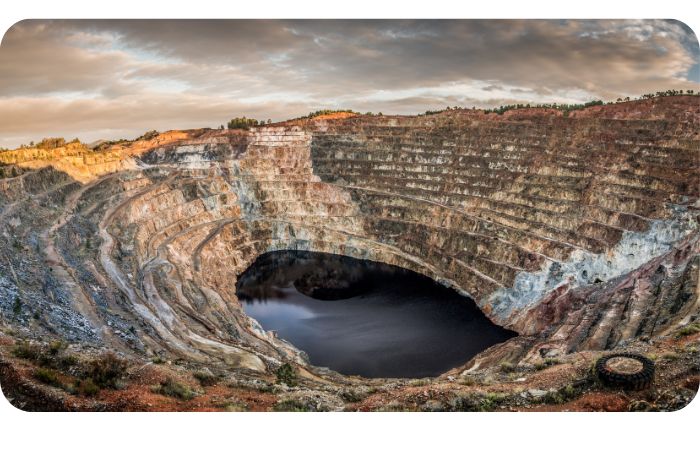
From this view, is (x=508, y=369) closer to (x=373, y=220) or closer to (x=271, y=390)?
(x=271, y=390)

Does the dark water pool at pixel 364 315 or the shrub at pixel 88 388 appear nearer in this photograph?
the shrub at pixel 88 388

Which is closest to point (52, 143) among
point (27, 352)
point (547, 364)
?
point (27, 352)

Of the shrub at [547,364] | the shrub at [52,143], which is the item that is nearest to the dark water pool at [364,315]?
the shrub at [547,364]

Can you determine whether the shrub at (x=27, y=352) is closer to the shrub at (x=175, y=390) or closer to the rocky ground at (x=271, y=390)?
the rocky ground at (x=271, y=390)

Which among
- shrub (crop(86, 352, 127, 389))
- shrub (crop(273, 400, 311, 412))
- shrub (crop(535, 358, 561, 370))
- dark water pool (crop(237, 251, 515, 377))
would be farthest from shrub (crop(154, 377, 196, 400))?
dark water pool (crop(237, 251, 515, 377))

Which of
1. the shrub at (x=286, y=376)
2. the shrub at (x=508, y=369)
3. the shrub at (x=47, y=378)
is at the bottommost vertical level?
the shrub at (x=508, y=369)

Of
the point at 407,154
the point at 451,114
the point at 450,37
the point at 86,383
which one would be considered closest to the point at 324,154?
the point at 407,154

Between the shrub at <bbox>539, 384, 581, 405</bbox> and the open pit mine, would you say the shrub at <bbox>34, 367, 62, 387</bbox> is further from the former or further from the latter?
the shrub at <bbox>539, 384, 581, 405</bbox>
